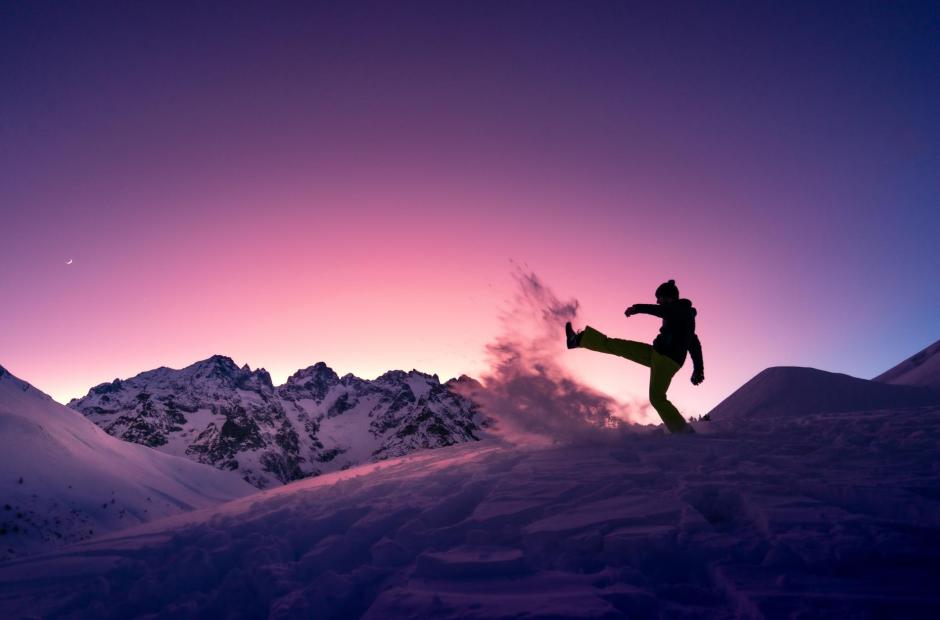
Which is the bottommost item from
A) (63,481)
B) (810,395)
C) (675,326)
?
(63,481)

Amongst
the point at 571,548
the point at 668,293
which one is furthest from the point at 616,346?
the point at 571,548

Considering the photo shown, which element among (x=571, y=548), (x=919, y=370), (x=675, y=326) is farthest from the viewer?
(x=919, y=370)

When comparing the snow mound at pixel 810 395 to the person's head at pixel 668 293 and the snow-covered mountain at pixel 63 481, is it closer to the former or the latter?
the person's head at pixel 668 293

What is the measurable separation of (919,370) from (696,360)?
85.2ft

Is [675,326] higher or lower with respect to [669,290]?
lower

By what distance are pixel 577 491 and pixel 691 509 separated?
140 centimetres

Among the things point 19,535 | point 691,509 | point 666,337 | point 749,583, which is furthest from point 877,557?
point 19,535

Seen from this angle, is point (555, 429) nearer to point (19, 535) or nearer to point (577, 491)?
point (577, 491)

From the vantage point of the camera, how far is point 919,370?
26.9m

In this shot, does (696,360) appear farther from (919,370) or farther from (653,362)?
(919,370)

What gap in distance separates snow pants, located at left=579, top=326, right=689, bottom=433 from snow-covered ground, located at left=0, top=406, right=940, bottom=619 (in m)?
2.15

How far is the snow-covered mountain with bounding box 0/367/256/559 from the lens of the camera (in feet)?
47.7

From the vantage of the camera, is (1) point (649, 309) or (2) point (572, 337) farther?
(2) point (572, 337)

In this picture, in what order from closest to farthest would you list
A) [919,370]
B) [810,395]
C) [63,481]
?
[63,481]
[810,395]
[919,370]
